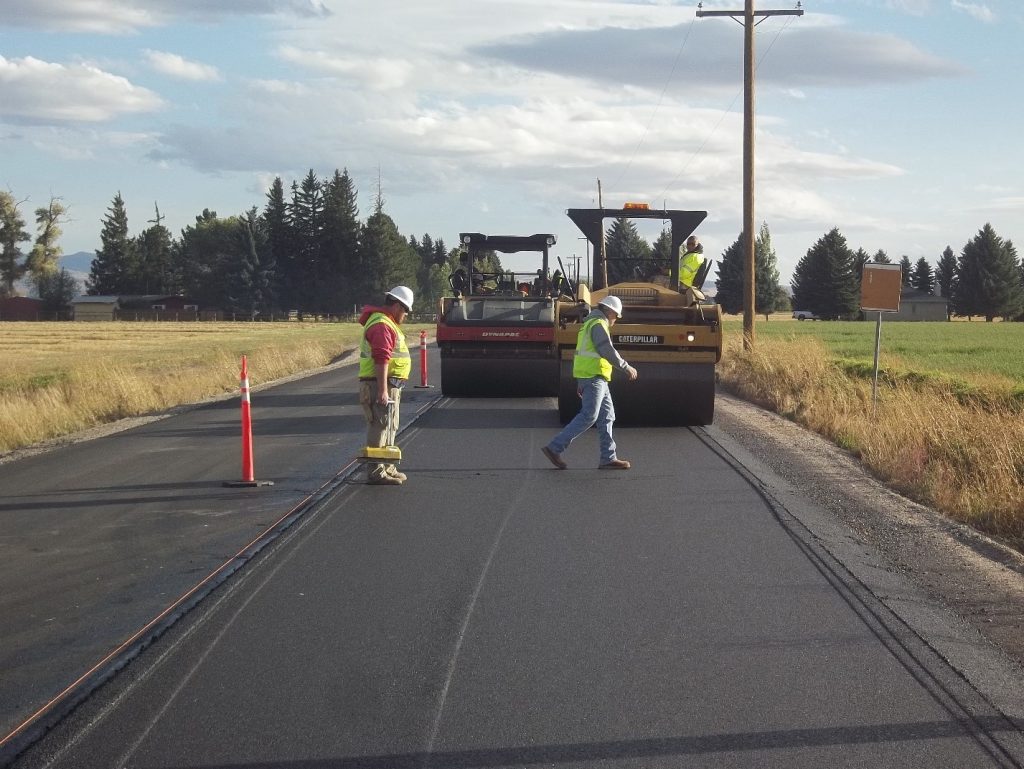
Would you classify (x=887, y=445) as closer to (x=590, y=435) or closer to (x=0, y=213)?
(x=590, y=435)

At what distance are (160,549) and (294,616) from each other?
229 centimetres

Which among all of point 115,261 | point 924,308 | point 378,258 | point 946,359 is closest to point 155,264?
point 115,261

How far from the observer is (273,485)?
11.8 metres

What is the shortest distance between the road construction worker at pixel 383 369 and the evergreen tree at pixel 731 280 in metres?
100

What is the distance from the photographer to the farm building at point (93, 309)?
111m

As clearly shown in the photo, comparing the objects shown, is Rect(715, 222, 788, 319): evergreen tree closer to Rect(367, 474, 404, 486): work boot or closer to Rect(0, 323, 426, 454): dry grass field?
Rect(0, 323, 426, 454): dry grass field

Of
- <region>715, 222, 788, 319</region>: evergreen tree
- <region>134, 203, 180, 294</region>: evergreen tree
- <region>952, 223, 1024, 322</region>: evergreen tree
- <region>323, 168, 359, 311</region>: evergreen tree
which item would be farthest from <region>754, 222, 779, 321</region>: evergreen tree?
<region>134, 203, 180, 294</region>: evergreen tree

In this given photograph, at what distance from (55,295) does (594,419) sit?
108 metres

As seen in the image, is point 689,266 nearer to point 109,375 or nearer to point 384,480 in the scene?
point 384,480

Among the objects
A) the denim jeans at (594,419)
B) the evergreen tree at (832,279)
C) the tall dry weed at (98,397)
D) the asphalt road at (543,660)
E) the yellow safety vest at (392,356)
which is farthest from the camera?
the evergreen tree at (832,279)

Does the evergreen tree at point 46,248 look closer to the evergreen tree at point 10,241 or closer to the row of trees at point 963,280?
the evergreen tree at point 10,241

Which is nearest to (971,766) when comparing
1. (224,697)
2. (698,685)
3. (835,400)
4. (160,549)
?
(698,685)

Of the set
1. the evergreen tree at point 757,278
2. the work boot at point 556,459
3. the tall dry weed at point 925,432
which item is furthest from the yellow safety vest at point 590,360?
the evergreen tree at point 757,278

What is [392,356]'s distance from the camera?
11.8 metres
